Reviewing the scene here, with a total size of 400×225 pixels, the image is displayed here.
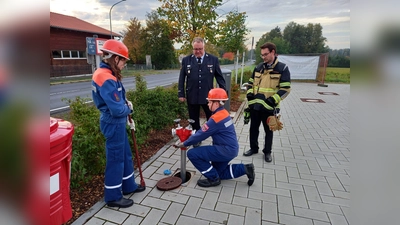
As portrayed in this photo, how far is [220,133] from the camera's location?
123 inches

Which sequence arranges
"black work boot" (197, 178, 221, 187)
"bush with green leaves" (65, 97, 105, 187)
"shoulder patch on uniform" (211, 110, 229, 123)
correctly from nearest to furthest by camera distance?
1. "bush with green leaves" (65, 97, 105, 187)
2. "shoulder patch on uniform" (211, 110, 229, 123)
3. "black work boot" (197, 178, 221, 187)

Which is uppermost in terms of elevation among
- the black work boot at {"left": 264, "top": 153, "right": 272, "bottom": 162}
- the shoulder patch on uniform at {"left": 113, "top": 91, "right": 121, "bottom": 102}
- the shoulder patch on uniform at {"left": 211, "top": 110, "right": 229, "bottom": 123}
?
the shoulder patch on uniform at {"left": 113, "top": 91, "right": 121, "bottom": 102}

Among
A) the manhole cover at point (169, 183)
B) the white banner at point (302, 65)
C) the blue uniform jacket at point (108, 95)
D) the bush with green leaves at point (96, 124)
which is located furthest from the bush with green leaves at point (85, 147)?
the white banner at point (302, 65)

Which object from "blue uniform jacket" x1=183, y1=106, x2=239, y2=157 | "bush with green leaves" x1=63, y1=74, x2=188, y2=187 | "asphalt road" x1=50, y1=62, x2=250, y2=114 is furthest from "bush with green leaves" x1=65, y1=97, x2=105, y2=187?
"blue uniform jacket" x1=183, y1=106, x2=239, y2=157

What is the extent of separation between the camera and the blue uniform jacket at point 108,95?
2.36 meters

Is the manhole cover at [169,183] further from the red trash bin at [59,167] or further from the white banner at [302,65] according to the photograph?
the white banner at [302,65]

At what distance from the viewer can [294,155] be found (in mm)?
4395

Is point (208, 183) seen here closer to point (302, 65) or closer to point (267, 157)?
point (267, 157)

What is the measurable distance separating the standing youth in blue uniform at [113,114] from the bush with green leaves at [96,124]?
20.1 inches

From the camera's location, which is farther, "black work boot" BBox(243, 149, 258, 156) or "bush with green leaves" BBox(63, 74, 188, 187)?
"black work boot" BBox(243, 149, 258, 156)

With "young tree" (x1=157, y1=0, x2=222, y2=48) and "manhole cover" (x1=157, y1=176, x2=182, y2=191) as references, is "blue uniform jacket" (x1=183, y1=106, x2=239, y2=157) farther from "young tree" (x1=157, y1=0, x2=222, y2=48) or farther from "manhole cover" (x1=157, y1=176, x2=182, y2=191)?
"young tree" (x1=157, y1=0, x2=222, y2=48)

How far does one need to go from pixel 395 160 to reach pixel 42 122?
31.4 inches

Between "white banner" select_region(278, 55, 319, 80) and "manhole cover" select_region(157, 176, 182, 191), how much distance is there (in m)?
17.8

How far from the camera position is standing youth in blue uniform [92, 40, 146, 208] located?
2.38 m
